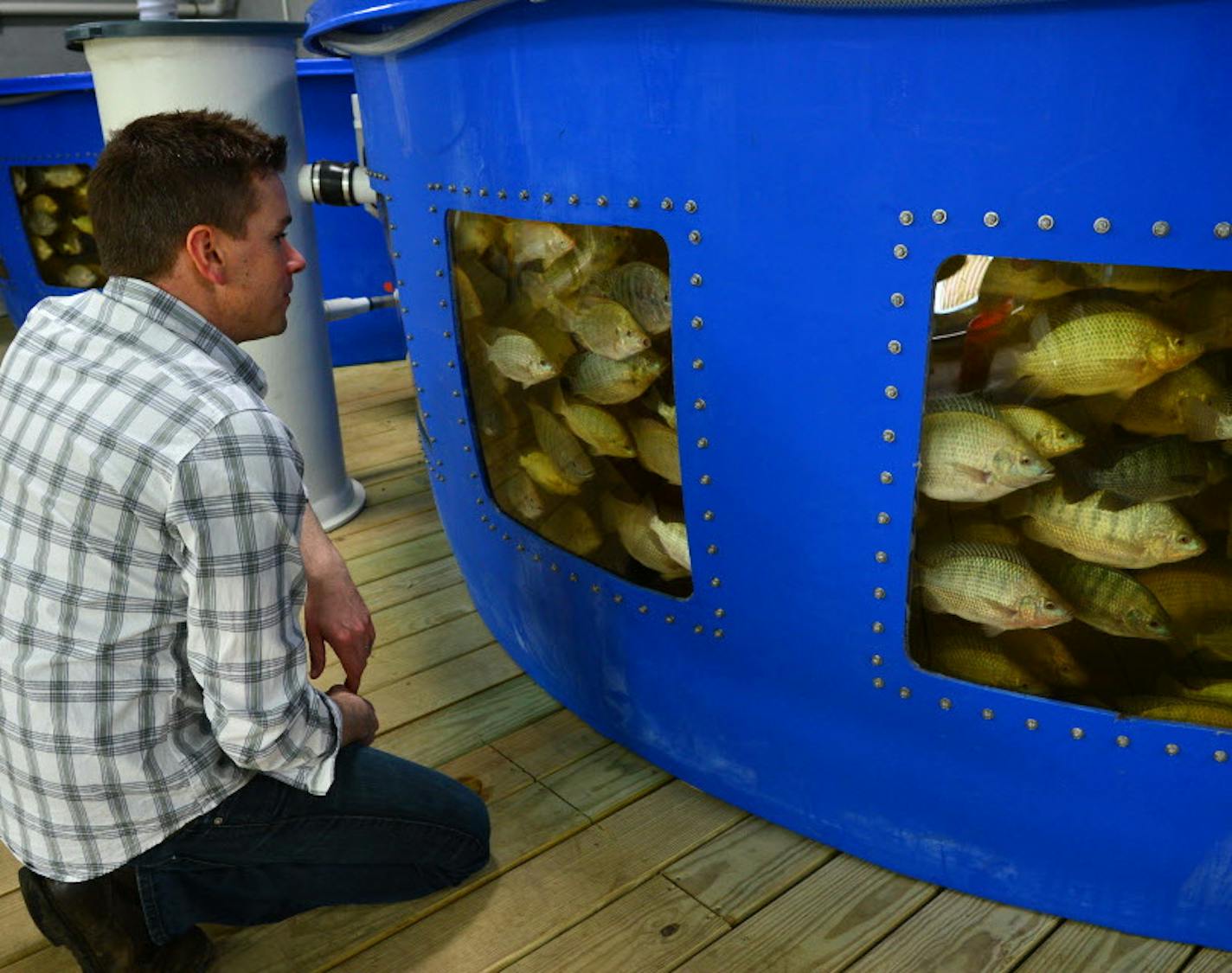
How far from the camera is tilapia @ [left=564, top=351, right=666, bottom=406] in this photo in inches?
59.3

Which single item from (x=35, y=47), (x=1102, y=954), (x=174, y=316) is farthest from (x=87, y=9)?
(x=1102, y=954)

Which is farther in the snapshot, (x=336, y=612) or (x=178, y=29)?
(x=178, y=29)

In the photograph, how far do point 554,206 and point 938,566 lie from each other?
0.65m

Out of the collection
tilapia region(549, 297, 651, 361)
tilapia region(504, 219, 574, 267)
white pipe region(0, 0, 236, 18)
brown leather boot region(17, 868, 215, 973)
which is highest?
white pipe region(0, 0, 236, 18)

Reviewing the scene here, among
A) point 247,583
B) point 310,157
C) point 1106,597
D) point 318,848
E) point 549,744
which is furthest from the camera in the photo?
point 310,157

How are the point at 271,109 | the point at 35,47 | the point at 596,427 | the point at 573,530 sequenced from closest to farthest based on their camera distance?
the point at 596,427 < the point at 573,530 < the point at 271,109 < the point at 35,47

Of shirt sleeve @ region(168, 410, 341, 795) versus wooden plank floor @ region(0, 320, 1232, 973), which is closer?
shirt sleeve @ region(168, 410, 341, 795)

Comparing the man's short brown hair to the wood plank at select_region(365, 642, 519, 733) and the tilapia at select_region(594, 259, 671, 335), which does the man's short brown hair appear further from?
the wood plank at select_region(365, 642, 519, 733)

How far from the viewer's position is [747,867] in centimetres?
157

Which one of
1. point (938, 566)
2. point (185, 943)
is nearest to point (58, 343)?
point (185, 943)

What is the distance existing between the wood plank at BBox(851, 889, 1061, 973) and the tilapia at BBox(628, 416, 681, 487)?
2.14 feet

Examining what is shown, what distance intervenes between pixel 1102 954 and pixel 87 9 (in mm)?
6612

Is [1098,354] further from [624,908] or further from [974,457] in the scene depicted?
[624,908]

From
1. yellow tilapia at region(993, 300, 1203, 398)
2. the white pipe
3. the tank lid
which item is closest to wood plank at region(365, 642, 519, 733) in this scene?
yellow tilapia at region(993, 300, 1203, 398)
